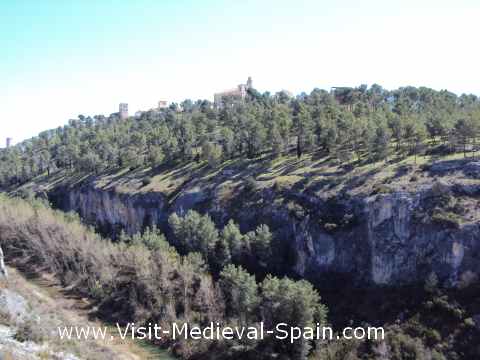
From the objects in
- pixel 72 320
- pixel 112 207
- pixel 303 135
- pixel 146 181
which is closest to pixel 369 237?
pixel 303 135

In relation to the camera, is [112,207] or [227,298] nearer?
[227,298]

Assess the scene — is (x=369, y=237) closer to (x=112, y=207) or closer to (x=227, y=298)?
(x=227, y=298)

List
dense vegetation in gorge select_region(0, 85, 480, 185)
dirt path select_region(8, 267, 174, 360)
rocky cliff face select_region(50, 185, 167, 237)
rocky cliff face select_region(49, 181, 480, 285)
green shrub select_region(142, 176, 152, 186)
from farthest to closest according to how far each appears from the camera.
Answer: green shrub select_region(142, 176, 152, 186), rocky cliff face select_region(50, 185, 167, 237), dense vegetation in gorge select_region(0, 85, 480, 185), rocky cliff face select_region(49, 181, 480, 285), dirt path select_region(8, 267, 174, 360)

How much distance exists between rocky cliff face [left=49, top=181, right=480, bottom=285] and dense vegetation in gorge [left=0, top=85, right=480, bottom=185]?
14.6 metres

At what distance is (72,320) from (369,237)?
123 ft

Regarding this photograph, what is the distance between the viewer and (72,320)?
4528 centimetres

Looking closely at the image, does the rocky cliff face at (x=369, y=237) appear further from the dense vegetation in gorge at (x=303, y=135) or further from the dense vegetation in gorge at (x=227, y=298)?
the dense vegetation in gorge at (x=303, y=135)

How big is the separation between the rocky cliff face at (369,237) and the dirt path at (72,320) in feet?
78.5

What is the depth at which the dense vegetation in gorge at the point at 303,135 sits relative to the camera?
219ft

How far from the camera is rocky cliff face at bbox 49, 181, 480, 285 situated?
45.3 meters

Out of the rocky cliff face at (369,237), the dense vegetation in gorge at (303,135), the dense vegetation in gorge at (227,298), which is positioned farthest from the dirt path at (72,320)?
the dense vegetation in gorge at (303,135)

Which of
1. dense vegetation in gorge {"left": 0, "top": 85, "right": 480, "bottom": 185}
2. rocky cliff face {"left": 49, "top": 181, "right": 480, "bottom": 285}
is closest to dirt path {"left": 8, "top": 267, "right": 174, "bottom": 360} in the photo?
rocky cliff face {"left": 49, "top": 181, "right": 480, "bottom": 285}

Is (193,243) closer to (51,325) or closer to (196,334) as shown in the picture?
(196,334)

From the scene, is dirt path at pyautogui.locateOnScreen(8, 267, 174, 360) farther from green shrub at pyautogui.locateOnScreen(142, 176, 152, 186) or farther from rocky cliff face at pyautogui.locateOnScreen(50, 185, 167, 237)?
green shrub at pyautogui.locateOnScreen(142, 176, 152, 186)
